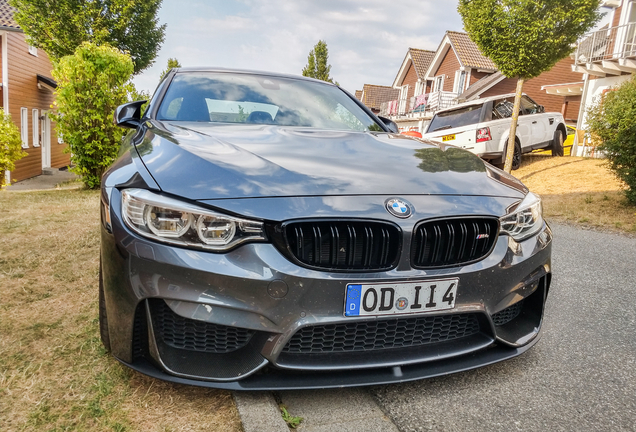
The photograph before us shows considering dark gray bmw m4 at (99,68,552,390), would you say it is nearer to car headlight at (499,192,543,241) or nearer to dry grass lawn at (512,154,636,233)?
car headlight at (499,192,543,241)

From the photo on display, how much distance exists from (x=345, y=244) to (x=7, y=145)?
13562 mm

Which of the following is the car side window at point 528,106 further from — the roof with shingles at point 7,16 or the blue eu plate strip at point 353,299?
the roof with shingles at point 7,16

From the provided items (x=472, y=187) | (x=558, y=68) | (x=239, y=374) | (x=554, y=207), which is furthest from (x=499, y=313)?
(x=558, y=68)

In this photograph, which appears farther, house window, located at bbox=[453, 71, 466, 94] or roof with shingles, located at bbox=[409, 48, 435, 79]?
roof with shingles, located at bbox=[409, 48, 435, 79]

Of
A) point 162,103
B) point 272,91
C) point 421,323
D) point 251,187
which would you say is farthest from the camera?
point 272,91

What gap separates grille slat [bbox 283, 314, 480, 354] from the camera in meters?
1.83

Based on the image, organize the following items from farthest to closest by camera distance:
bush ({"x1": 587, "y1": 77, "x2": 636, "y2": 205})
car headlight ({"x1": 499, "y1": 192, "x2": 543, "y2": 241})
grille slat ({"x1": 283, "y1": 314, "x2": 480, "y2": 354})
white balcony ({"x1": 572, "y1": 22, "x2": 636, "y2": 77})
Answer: white balcony ({"x1": 572, "y1": 22, "x2": 636, "y2": 77}) → bush ({"x1": 587, "y1": 77, "x2": 636, "y2": 205}) → car headlight ({"x1": 499, "y1": 192, "x2": 543, "y2": 241}) → grille slat ({"x1": 283, "y1": 314, "x2": 480, "y2": 354})

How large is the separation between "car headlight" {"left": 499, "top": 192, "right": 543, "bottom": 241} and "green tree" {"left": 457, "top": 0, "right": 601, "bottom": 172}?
10.3 meters

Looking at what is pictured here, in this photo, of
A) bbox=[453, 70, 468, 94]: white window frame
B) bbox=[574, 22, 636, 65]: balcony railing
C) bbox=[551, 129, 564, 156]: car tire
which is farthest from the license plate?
bbox=[453, 70, 468, 94]: white window frame

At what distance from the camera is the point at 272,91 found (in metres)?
3.37

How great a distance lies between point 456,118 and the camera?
12.2 metres

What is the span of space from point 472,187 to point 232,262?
3.63ft

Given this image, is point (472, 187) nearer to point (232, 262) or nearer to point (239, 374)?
point (232, 262)

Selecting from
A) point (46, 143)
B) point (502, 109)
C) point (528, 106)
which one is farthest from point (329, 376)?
point (46, 143)
